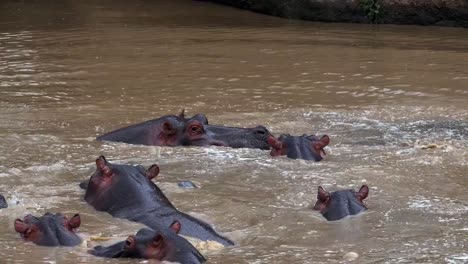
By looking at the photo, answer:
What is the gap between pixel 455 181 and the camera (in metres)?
6.25

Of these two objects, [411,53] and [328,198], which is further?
[411,53]

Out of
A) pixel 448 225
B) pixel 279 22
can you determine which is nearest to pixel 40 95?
pixel 448 225

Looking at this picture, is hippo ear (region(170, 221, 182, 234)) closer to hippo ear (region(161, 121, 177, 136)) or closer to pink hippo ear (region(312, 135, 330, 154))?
pink hippo ear (region(312, 135, 330, 154))

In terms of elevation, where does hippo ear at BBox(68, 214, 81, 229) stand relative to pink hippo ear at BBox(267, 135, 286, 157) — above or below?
above

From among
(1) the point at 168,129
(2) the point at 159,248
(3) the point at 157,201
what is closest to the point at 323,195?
(3) the point at 157,201

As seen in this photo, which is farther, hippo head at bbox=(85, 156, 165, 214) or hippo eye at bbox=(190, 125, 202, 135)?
hippo eye at bbox=(190, 125, 202, 135)

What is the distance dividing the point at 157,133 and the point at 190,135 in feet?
0.82

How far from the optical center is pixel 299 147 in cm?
680

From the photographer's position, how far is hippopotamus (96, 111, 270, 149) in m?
7.14

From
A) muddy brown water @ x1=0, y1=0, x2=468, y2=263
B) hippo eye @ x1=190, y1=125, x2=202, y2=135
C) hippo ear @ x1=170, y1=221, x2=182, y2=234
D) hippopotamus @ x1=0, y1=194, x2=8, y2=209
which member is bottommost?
muddy brown water @ x1=0, y1=0, x2=468, y2=263

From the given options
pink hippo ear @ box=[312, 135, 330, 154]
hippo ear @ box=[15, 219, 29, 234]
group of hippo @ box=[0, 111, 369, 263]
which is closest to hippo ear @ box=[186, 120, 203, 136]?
group of hippo @ box=[0, 111, 369, 263]

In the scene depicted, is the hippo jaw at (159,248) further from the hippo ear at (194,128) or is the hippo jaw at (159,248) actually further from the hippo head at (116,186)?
the hippo ear at (194,128)

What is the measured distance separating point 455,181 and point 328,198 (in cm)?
115

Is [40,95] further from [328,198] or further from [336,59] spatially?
[328,198]
